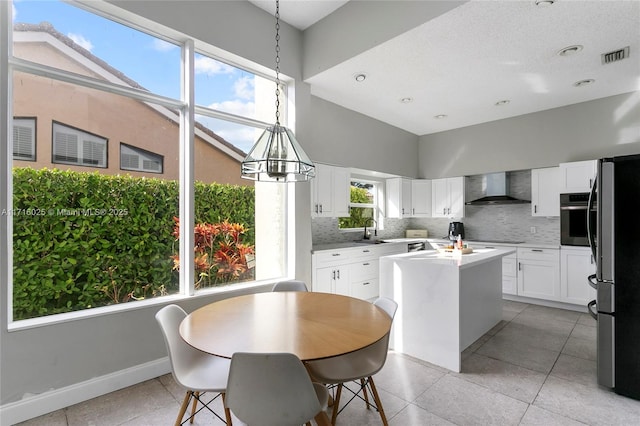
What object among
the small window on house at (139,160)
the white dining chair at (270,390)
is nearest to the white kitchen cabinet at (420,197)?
the small window on house at (139,160)

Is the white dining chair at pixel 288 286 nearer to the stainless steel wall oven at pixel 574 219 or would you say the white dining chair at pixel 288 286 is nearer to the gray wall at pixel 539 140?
the stainless steel wall oven at pixel 574 219

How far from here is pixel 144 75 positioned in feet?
9.14

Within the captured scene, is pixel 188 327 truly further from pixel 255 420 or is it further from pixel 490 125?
pixel 490 125

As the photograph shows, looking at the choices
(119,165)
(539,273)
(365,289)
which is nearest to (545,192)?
(539,273)

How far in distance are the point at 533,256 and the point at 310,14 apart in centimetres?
477

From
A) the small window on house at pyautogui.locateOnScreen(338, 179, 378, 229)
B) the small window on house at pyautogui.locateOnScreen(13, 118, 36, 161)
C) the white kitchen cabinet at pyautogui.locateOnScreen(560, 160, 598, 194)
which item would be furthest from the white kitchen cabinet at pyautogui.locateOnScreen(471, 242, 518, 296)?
the small window on house at pyautogui.locateOnScreen(13, 118, 36, 161)

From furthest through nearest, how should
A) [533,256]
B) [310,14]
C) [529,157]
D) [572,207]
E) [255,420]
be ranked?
1. [529,157]
2. [533,256]
3. [572,207]
4. [310,14]
5. [255,420]

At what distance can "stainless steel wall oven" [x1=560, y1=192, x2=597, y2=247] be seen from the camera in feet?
14.2

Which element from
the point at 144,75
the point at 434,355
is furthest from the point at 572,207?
the point at 144,75

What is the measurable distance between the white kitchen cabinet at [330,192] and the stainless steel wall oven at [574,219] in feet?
10.7

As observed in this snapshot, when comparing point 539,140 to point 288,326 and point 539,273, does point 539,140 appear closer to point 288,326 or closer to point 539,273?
point 539,273

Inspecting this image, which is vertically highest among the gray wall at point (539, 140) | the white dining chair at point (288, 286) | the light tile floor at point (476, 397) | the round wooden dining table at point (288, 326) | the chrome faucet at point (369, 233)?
the gray wall at point (539, 140)

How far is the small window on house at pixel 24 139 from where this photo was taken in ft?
7.11

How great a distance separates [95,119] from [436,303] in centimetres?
342
